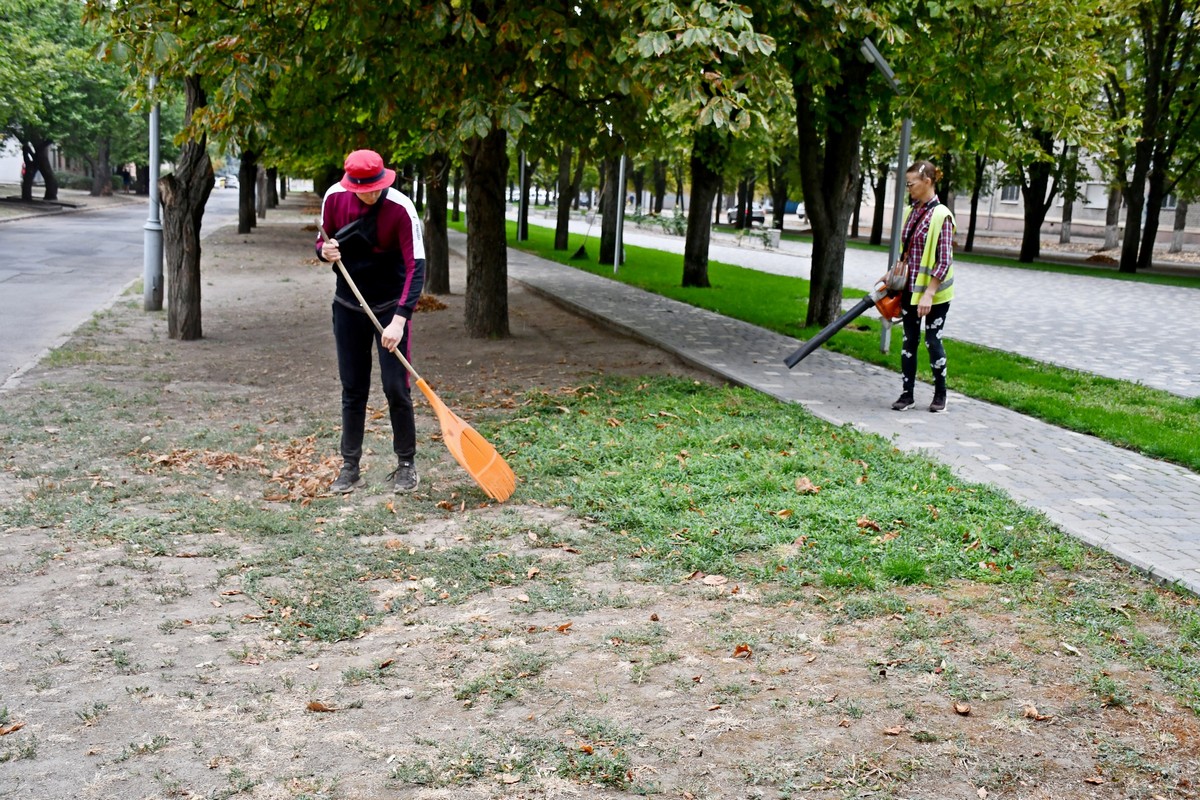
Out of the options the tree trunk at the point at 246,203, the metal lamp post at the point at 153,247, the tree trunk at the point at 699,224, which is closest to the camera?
the metal lamp post at the point at 153,247

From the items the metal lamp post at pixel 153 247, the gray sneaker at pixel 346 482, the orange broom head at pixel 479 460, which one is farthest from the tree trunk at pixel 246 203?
the orange broom head at pixel 479 460

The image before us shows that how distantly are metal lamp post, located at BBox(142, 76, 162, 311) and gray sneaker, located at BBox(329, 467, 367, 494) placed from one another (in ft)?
31.1

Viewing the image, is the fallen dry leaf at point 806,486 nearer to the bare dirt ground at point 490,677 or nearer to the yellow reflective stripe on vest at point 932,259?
the bare dirt ground at point 490,677

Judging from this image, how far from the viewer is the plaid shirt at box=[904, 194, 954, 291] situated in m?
8.70

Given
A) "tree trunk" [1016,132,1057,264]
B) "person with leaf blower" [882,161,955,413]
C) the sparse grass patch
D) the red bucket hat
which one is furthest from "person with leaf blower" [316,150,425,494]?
"tree trunk" [1016,132,1057,264]

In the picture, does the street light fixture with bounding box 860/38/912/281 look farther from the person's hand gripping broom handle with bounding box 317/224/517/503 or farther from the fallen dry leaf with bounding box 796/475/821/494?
the person's hand gripping broom handle with bounding box 317/224/517/503

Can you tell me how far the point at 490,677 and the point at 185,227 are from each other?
10175mm

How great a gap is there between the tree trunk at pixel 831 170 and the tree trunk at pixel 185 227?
23.2 feet

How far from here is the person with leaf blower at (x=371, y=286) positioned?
6570 millimetres

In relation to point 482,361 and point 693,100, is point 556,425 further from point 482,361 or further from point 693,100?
point 482,361

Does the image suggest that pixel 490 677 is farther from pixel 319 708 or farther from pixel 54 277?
pixel 54 277

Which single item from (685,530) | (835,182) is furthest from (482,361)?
(685,530)

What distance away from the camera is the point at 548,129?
1264 cm

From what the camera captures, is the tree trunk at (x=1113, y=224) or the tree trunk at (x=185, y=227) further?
the tree trunk at (x=1113, y=224)
